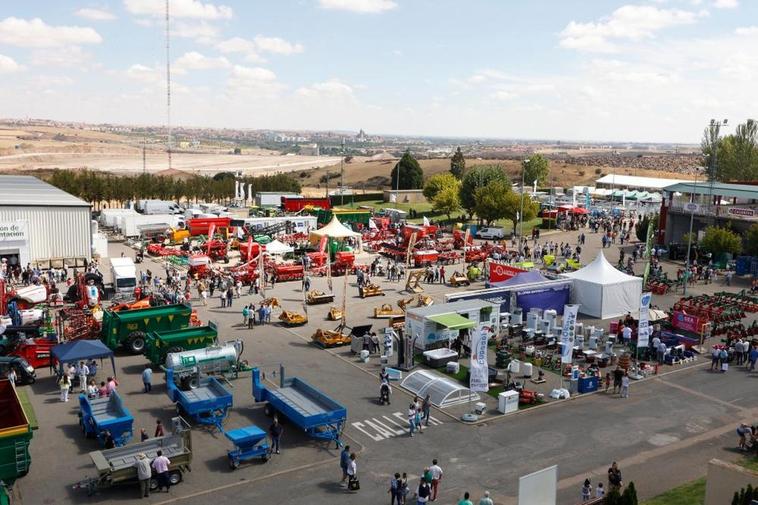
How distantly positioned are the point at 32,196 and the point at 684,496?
42.2 meters

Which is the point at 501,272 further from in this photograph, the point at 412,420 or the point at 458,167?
the point at 458,167

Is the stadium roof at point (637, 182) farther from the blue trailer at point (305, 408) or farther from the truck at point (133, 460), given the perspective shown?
the truck at point (133, 460)

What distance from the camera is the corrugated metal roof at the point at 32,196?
133ft

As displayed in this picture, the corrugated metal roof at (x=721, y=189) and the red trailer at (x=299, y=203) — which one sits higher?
the corrugated metal roof at (x=721, y=189)

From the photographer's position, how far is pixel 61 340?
85.0ft

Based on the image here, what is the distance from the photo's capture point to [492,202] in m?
59.4

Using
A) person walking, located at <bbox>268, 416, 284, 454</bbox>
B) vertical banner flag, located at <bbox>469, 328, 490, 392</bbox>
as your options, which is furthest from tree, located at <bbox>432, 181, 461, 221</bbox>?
person walking, located at <bbox>268, 416, 284, 454</bbox>

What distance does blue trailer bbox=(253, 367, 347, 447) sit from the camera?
18141 millimetres

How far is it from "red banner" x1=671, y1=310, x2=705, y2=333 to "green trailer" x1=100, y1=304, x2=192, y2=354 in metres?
20.5

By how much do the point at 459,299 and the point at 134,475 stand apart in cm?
1683

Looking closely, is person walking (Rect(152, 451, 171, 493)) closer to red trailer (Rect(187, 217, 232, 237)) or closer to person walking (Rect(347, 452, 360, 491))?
person walking (Rect(347, 452, 360, 491))

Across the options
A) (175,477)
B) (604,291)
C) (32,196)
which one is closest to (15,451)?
(175,477)

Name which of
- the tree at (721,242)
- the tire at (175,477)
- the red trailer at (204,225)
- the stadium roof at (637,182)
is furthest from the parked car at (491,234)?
the tire at (175,477)

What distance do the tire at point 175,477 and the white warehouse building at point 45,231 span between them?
92.4ft
